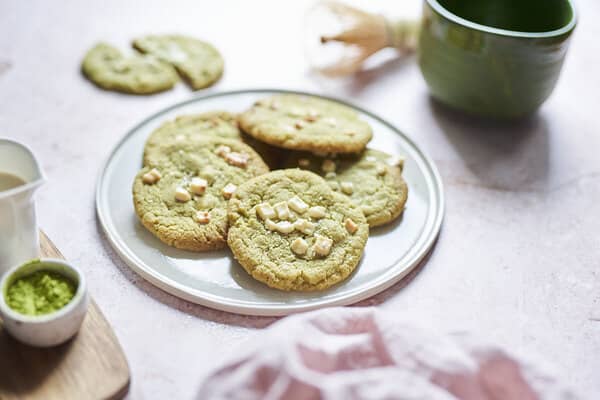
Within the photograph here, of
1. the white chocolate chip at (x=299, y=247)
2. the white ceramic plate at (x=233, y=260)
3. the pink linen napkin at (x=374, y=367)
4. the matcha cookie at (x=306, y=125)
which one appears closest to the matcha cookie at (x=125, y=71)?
the white ceramic plate at (x=233, y=260)

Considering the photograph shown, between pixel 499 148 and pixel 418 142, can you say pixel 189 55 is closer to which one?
pixel 418 142

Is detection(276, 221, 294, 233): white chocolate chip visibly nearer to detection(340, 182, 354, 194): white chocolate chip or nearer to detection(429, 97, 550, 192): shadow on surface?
detection(340, 182, 354, 194): white chocolate chip

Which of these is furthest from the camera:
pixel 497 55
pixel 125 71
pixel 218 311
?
pixel 125 71

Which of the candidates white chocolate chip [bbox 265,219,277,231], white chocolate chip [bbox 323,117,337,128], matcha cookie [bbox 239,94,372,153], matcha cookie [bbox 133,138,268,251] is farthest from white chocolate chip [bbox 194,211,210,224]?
white chocolate chip [bbox 323,117,337,128]

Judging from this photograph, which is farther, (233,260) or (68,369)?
(233,260)

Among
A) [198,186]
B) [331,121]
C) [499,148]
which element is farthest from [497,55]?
[198,186]

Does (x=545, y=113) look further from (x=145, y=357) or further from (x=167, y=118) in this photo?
(x=145, y=357)

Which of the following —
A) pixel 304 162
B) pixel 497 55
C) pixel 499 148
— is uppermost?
pixel 497 55

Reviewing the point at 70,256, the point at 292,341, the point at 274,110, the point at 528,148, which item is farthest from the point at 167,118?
the point at 528,148

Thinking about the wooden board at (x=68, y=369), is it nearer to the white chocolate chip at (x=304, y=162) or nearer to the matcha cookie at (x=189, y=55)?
the white chocolate chip at (x=304, y=162)

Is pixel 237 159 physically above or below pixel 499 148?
above
